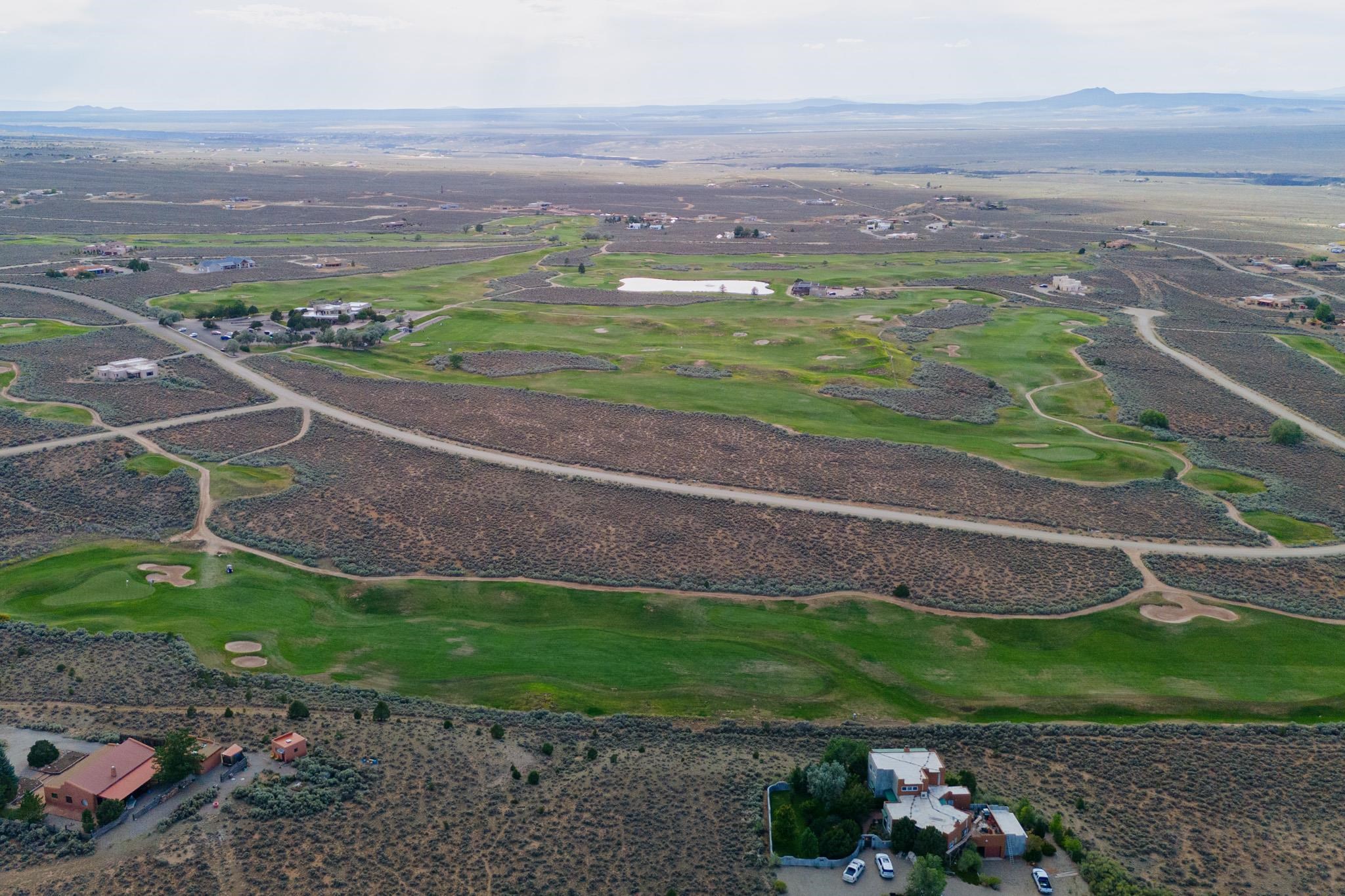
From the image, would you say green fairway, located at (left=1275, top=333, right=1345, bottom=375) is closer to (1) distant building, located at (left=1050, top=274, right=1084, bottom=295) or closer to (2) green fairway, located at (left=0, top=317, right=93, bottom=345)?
(1) distant building, located at (left=1050, top=274, right=1084, bottom=295)

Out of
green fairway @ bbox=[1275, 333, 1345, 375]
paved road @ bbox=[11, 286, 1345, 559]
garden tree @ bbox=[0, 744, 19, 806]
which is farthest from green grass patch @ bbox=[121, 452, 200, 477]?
green fairway @ bbox=[1275, 333, 1345, 375]

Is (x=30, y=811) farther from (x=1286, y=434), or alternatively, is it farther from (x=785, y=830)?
(x=1286, y=434)

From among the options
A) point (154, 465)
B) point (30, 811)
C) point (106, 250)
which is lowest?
point (30, 811)

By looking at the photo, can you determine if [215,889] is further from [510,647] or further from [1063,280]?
[1063,280]

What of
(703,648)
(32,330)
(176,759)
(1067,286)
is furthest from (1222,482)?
(32,330)

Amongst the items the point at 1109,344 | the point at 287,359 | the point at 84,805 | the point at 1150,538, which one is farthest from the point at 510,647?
the point at 1109,344
